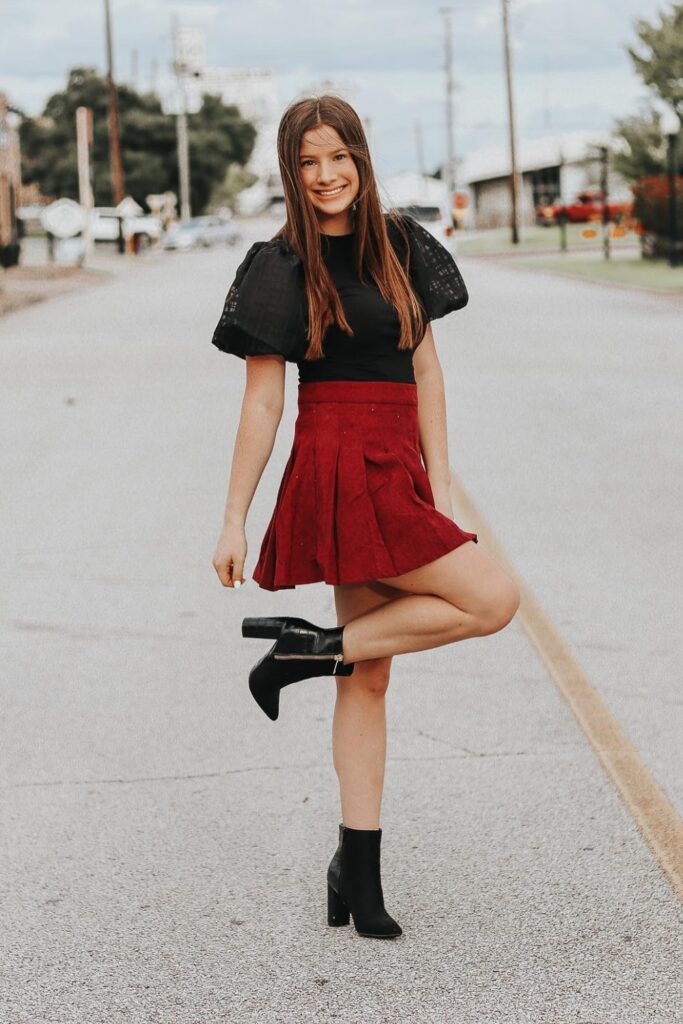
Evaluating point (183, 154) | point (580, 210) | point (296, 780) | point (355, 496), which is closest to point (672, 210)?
point (296, 780)

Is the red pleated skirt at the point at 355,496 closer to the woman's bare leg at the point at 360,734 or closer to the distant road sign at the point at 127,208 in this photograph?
the woman's bare leg at the point at 360,734

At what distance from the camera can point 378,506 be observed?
376 cm

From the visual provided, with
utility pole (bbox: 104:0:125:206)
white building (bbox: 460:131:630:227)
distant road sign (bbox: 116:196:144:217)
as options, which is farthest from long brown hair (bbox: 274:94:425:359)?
white building (bbox: 460:131:630:227)

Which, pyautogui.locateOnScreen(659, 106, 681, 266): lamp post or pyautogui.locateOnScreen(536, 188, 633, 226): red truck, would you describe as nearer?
pyautogui.locateOnScreen(659, 106, 681, 266): lamp post

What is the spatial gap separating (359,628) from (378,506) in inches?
11.3

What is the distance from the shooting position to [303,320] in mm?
3773

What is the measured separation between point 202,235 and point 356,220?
67519 mm

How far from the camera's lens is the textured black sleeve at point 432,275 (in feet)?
12.9

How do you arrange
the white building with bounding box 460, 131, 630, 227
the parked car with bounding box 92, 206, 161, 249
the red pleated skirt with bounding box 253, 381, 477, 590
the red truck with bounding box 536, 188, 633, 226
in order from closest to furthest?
the red pleated skirt with bounding box 253, 381, 477, 590, the parked car with bounding box 92, 206, 161, 249, the red truck with bounding box 536, 188, 633, 226, the white building with bounding box 460, 131, 630, 227

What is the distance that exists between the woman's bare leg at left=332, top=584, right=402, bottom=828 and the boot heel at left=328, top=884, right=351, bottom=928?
0.61 feet

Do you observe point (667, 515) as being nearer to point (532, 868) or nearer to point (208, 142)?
point (532, 868)

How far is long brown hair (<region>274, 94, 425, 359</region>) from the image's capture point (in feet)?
12.4

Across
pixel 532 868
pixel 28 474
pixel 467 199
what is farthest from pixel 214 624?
pixel 467 199

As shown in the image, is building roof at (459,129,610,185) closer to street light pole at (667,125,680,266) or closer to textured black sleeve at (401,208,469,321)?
street light pole at (667,125,680,266)
